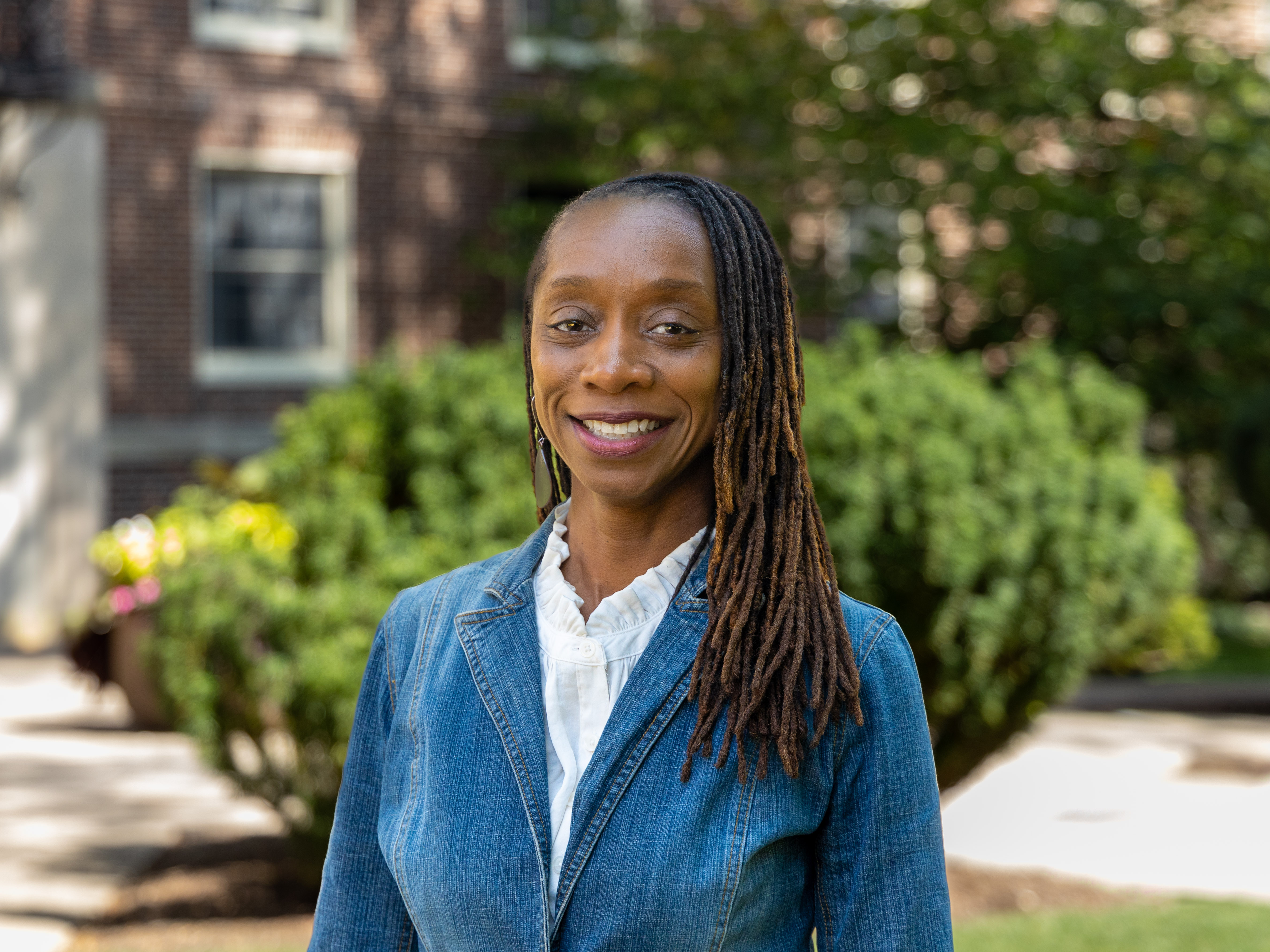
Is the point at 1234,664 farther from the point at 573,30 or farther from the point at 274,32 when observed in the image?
the point at 274,32

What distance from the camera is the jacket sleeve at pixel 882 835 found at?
1495mm

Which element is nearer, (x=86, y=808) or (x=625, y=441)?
(x=625, y=441)

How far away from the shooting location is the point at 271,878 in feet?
19.0

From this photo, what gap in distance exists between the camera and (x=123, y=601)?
8.34m

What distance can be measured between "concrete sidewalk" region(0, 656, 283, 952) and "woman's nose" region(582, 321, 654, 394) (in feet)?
13.7

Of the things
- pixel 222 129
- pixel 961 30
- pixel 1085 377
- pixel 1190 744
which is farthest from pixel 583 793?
pixel 222 129

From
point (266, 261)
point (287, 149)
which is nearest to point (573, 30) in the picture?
point (287, 149)

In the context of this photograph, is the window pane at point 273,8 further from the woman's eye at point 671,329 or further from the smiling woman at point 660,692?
the woman's eye at point 671,329

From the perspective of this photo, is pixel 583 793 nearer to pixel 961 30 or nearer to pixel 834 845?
pixel 834 845

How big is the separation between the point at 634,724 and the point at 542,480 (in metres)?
0.47

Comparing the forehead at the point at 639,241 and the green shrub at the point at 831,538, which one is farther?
the green shrub at the point at 831,538

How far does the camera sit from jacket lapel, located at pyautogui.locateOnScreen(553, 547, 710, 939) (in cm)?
149

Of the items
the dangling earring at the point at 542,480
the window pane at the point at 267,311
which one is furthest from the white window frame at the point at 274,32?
the dangling earring at the point at 542,480

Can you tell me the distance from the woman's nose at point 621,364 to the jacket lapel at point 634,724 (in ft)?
0.78
